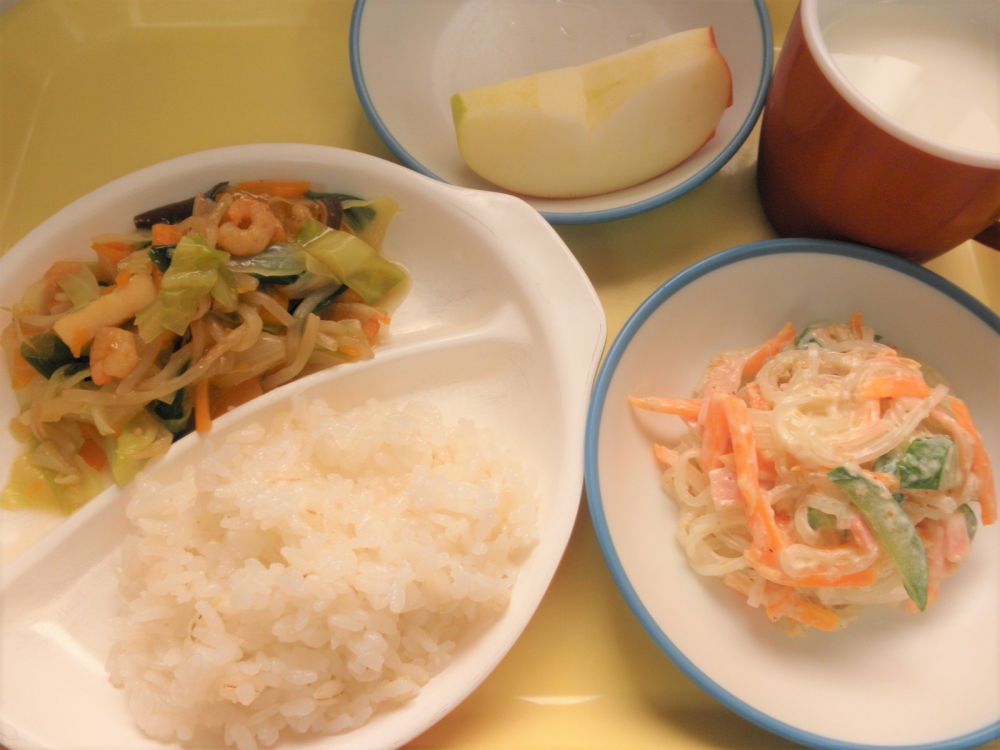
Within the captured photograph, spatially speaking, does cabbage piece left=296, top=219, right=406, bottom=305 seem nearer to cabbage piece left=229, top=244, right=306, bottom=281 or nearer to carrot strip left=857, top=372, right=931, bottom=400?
cabbage piece left=229, top=244, right=306, bottom=281

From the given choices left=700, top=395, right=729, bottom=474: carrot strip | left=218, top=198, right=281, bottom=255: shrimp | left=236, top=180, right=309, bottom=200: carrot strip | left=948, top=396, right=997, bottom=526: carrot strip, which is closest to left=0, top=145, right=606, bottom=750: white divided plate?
left=236, top=180, right=309, bottom=200: carrot strip

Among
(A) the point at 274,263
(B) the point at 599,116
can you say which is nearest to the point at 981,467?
(B) the point at 599,116

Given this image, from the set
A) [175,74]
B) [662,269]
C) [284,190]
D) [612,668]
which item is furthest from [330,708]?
[175,74]

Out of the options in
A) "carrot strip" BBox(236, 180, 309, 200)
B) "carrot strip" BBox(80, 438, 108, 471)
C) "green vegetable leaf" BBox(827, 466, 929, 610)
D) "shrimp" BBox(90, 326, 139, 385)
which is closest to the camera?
"green vegetable leaf" BBox(827, 466, 929, 610)

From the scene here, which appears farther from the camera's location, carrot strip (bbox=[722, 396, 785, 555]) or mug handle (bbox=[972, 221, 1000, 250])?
mug handle (bbox=[972, 221, 1000, 250])

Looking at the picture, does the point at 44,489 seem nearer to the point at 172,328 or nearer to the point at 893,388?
the point at 172,328

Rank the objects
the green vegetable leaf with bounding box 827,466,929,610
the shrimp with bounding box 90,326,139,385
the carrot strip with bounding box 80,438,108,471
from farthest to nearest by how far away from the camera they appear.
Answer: the carrot strip with bounding box 80,438,108,471 → the shrimp with bounding box 90,326,139,385 → the green vegetable leaf with bounding box 827,466,929,610

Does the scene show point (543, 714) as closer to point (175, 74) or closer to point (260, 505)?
point (260, 505)
